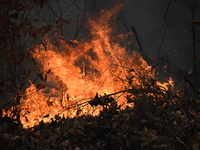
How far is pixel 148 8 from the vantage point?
13.9 m

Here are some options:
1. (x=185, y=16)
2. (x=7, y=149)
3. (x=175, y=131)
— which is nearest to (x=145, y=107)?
(x=175, y=131)

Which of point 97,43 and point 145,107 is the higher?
point 97,43

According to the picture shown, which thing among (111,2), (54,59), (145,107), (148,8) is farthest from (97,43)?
(148,8)

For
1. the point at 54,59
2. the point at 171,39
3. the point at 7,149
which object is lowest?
the point at 7,149

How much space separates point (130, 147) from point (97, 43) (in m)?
3.92

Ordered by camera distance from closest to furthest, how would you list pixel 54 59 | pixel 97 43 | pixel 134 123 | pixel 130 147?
pixel 130 147 → pixel 134 123 → pixel 54 59 → pixel 97 43

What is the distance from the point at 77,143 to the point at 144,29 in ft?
42.2

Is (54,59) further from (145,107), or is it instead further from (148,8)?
(148,8)

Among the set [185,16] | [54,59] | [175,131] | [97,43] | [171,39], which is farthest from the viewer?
[171,39]

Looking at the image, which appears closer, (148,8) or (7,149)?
(7,149)

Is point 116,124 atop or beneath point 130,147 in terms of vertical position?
atop

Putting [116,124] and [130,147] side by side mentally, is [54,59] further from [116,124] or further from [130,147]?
[130,147]

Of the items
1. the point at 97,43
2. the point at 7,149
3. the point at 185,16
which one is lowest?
the point at 7,149

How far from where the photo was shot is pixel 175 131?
5.06 feet
